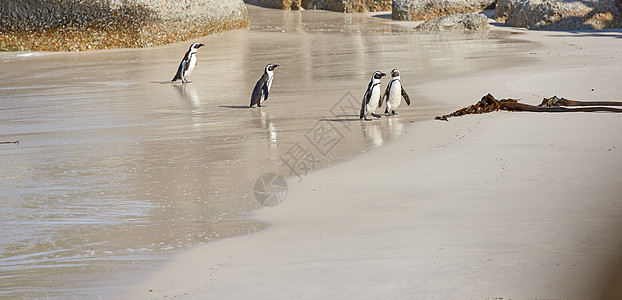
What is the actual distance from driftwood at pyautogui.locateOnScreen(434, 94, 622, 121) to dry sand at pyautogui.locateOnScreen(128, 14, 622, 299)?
191 mm

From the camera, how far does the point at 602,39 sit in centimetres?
1314

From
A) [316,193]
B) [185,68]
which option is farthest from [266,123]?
[185,68]

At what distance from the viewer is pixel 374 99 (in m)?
7.50

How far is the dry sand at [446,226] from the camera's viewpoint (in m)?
3.05

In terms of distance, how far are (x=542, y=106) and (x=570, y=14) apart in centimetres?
1050

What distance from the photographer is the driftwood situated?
20.7ft

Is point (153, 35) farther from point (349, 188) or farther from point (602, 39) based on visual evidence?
point (349, 188)

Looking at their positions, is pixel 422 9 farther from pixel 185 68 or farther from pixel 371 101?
pixel 371 101

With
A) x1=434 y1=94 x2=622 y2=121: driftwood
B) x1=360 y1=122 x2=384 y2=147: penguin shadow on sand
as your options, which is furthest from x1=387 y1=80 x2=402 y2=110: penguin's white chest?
x1=434 y1=94 x2=622 y2=121: driftwood

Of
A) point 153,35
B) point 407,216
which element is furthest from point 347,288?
point 153,35

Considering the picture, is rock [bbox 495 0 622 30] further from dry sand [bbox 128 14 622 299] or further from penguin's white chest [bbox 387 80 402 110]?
dry sand [bbox 128 14 622 299]

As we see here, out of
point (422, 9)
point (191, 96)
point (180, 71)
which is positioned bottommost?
point (191, 96)

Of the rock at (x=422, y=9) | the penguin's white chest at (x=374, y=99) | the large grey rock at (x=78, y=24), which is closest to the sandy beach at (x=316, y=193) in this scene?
the penguin's white chest at (x=374, y=99)

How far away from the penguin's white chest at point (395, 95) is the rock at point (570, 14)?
31.7 ft
